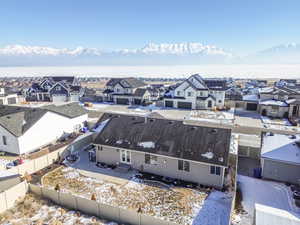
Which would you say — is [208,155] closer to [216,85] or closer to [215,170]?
[215,170]

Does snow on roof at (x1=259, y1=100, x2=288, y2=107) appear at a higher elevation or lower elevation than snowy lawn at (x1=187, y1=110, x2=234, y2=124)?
higher

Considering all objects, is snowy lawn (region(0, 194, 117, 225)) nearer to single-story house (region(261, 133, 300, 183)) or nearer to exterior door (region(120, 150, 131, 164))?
exterior door (region(120, 150, 131, 164))

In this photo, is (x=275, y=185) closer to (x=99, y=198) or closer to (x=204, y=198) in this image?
(x=204, y=198)

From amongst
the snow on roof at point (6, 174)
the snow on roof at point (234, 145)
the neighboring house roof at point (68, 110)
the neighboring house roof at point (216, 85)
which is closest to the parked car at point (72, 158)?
the snow on roof at point (6, 174)

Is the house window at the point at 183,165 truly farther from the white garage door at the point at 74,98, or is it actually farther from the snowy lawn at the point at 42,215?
the white garage door at the point at 74,98

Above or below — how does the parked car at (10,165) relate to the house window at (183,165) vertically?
below

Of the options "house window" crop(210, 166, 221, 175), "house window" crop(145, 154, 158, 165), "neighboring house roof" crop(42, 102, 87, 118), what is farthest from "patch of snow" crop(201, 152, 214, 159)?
"neighboring house roof" crop(42, 102, 87, 118)

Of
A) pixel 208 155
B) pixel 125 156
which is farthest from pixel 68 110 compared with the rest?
pixel 208 155

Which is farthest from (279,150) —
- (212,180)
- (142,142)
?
(142,142)
